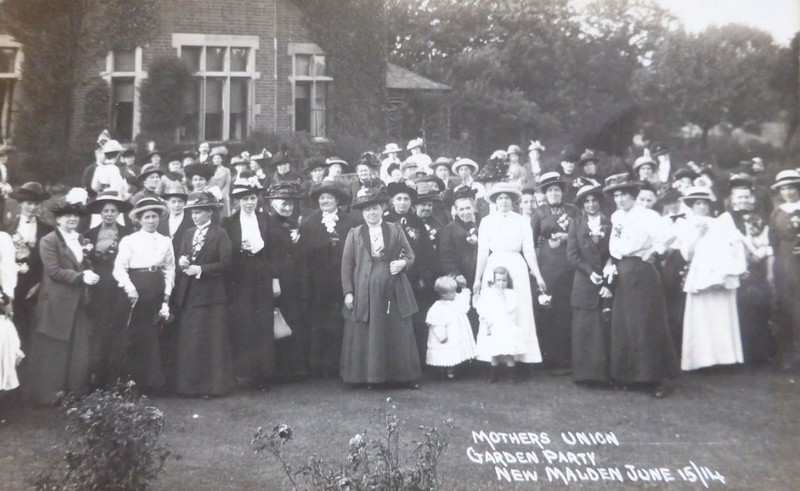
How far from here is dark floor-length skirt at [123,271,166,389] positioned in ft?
16.2

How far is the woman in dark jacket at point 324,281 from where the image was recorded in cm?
575

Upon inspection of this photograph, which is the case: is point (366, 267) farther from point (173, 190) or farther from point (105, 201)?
point (105, 201)

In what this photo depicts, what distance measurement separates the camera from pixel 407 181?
20.4 feet

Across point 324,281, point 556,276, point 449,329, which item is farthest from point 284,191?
point 556,276

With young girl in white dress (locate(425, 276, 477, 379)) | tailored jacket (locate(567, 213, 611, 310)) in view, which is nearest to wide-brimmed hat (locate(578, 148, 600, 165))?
tailored jacket (locate(567, 213, 611, 310))

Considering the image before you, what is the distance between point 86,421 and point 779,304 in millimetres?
4848

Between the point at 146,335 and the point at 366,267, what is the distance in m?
1.67

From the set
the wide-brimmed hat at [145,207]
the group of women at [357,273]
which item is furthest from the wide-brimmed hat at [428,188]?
the wide-brimmed hat at [145,207]

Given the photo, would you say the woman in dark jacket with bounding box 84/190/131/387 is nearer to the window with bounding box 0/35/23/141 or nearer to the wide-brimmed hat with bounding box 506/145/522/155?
the window with bounding box 0/35/23/141

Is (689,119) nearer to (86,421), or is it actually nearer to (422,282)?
(422,282)

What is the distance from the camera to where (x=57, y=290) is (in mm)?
4902

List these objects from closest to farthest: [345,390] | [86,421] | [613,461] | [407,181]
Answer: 1. [86,421]
2. [613,461]
3. [345,390]
4. [407,181]

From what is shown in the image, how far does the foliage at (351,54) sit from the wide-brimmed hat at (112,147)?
1.47 metres

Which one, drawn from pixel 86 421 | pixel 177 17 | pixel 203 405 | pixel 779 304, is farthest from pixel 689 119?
pixel 86 421
